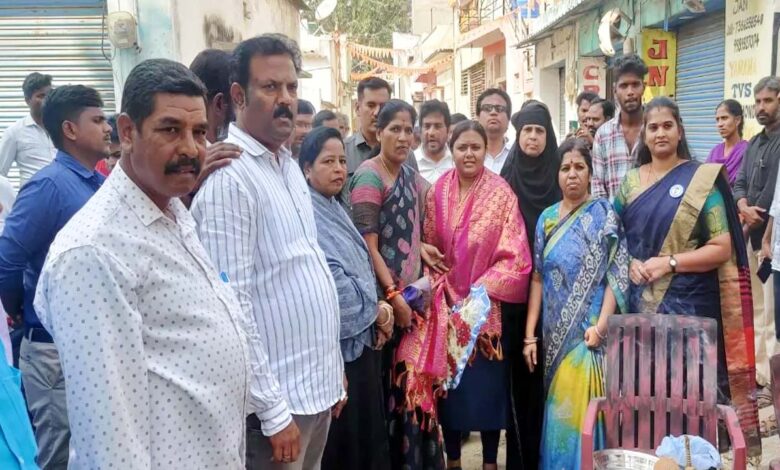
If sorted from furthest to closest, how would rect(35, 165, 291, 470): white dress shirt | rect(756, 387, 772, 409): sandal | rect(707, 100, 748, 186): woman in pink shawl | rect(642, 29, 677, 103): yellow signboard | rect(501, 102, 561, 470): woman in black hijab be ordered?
rect(642, 29, 677, 103): yellow signboard < rect(707, 100, 748, 186): woman in pink shawl < rect(756, 387, 772, 409): sandal < rect(501, 102, 561, 470): woman in black hijab < rect(35, 165, 291, 470): white dress shirt

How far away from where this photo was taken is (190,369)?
1.52m

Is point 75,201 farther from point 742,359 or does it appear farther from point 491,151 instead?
point 742,359

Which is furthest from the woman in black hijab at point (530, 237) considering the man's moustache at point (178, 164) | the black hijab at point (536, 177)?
the man's moustache at point (178, 164)

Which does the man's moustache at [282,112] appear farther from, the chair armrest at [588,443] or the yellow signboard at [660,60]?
the yellow signboard at [660,60]

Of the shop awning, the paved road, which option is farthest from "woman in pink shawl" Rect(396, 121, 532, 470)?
the shop awning

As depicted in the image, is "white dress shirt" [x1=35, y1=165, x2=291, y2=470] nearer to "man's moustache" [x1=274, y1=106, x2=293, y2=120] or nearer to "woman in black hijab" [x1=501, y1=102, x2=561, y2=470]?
"man's moustache" [x1=274, y1=106, x2=293, y2=120]

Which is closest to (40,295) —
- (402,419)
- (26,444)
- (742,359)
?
(26,444)

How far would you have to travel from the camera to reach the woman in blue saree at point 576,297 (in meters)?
3.15

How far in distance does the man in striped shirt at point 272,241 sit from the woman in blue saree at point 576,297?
133cm

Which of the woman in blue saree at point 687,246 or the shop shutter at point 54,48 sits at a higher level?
the shop shutter at point 54,48

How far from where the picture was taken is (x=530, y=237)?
3637mm

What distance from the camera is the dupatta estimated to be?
3287mm

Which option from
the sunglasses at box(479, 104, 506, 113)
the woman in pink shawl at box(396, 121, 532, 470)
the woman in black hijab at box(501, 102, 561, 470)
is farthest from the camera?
the sunglasses at box(479, 104, 506, 113)

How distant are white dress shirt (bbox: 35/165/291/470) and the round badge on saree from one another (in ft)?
7.07
